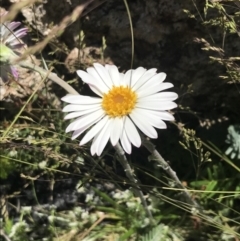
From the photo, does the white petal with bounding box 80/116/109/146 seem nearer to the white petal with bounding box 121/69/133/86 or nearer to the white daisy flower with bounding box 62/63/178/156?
the white daisy flower with bounding box 62/63/178/156

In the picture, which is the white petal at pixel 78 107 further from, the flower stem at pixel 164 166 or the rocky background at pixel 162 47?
the rocky background at pixel 162 47

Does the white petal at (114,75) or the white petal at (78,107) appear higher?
the white petal at (114,75)

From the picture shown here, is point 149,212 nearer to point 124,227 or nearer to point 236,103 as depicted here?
point 124,227

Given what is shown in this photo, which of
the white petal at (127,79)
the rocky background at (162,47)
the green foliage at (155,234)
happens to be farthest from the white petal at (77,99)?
the green foliage at (155,234)

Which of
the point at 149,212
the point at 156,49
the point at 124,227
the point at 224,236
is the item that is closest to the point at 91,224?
the point at 124,227

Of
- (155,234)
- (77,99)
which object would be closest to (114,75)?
(77,99)

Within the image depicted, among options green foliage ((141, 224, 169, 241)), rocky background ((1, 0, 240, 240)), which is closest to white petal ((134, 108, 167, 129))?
rocky background ((1, 0, 240, 240))

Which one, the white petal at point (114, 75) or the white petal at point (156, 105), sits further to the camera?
the white petal at point (114, 75)

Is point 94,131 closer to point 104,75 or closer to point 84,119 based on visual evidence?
point 84,119
